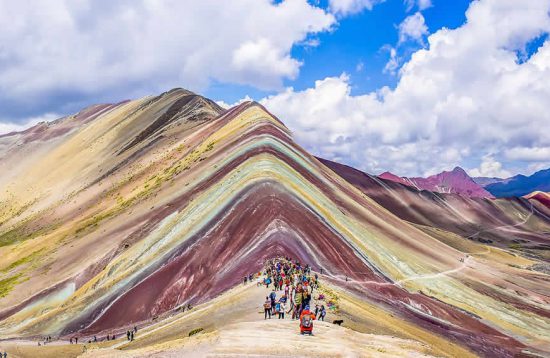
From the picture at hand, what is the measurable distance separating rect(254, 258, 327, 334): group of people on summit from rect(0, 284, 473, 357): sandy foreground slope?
0.68 metres

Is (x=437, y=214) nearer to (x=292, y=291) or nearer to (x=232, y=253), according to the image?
(x=232, y=253)

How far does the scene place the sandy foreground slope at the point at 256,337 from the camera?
22.6 meters

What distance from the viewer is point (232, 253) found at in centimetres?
4772

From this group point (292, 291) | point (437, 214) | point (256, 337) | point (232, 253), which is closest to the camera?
point (256, 337)

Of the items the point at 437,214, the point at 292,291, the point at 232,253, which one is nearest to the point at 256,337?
the point at 292,291

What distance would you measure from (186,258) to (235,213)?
7797 millimetres

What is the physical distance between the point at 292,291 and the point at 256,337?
8.83 metres

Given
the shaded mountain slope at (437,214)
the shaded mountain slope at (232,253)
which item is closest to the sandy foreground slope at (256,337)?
the shaded mountain slope at (232,253)

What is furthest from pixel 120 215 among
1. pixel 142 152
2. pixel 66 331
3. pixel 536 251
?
pixel 536 251

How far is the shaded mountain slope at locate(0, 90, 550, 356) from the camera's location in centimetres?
4678

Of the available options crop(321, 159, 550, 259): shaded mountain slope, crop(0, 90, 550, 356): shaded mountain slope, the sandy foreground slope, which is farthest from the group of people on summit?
crop(321, 159, 550, 259): shaded mountain slope

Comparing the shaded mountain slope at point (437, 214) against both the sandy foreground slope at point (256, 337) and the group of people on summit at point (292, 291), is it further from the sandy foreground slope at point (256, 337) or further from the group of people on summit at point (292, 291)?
the sandy foreground slope at point (256, 337)

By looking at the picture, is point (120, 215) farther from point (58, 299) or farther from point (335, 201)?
point (335, 201)

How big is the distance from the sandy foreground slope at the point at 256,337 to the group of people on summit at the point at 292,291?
68cm
